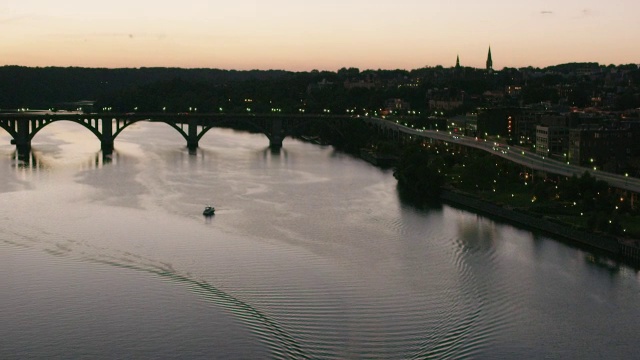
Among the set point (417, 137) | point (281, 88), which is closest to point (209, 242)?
point (417, 137)

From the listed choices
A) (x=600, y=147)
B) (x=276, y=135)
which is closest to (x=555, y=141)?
(x=600, y=147)

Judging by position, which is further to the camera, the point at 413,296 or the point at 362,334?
the point at 413,296

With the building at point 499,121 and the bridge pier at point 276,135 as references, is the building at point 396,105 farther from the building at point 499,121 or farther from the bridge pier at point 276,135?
the bridge pier at point 276,135

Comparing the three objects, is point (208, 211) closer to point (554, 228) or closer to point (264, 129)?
point (554, 228)

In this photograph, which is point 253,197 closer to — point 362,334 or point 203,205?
point 203,205

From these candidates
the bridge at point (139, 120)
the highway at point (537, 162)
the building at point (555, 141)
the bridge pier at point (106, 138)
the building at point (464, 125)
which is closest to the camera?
the highway at point (537, 162)

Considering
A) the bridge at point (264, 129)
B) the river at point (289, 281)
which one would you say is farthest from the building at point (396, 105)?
the river at point (289, 281)

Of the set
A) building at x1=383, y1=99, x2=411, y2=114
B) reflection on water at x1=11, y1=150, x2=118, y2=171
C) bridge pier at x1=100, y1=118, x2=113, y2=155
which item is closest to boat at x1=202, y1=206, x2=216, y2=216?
reflection on water at x1=11, y1=150, x2=118, y2=171

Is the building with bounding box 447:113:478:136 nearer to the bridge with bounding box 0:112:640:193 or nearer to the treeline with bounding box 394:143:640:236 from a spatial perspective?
the bridge with bounding box 0:112:640:193
